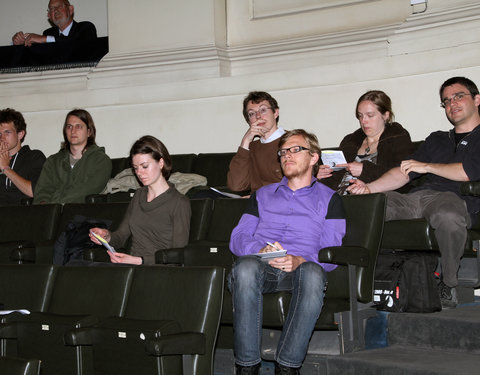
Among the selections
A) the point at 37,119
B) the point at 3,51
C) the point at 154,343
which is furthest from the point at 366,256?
the point at 3,51

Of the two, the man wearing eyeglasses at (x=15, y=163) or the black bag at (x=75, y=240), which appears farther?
the man wearing eyeglasses at (x=15, y=163)

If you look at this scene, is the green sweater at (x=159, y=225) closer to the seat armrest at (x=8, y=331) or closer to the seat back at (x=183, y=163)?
the seat armrest at (x=8, y=331)

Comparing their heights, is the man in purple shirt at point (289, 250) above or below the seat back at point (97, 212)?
below

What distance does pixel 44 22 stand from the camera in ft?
22.2

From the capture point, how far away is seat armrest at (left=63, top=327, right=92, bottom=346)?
2.36m

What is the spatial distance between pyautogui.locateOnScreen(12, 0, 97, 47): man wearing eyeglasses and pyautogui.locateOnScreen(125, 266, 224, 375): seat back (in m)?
3.81

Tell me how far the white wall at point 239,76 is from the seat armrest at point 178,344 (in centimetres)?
269

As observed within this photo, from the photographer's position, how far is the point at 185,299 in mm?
2422

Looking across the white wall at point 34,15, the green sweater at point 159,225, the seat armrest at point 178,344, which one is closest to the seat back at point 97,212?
the green sweater at point 159,225

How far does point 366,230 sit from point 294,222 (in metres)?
0.30

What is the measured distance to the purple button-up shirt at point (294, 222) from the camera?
3.05 meters

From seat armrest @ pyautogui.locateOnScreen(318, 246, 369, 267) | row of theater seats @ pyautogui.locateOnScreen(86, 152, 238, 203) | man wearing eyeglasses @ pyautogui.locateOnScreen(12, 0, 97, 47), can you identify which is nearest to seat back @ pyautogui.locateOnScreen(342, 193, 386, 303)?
seat armrest @ pyautogui.locateOnScreen(318, 246, 369, 267)

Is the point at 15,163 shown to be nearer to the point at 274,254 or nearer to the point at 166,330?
the point at 274,254

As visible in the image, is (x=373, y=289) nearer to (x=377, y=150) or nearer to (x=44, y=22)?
(x=377, y=150)
